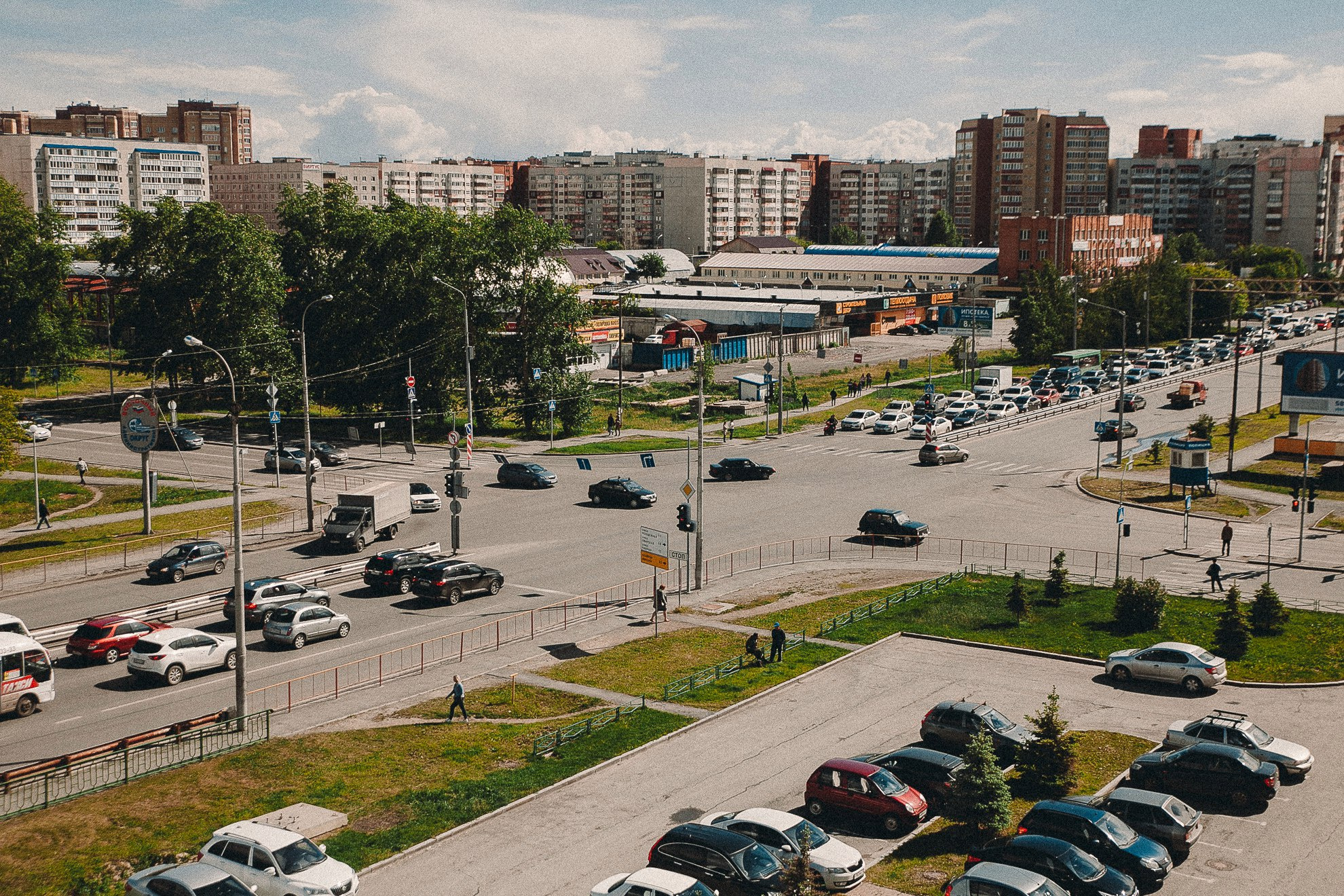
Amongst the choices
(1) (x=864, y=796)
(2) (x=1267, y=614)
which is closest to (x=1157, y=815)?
(1) (x=864, y=796)

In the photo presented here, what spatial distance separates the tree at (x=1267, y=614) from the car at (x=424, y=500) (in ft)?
114

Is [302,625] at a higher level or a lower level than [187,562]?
lower

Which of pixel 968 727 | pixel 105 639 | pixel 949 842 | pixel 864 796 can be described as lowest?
Answer: pixel 949 842

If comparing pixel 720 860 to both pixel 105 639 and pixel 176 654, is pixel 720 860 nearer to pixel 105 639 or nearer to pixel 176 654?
pixel 176 654

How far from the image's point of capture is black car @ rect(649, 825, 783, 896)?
2034cm

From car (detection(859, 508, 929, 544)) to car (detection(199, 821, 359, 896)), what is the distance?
3259 centimetres

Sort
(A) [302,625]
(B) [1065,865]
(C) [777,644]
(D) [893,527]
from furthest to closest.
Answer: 1. (D) [893,527]
2. (A) [302,625]
3. (C) [777,644]
4. (B) [1065,865]

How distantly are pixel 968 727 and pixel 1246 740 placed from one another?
5.94 m

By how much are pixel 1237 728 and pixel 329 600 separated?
94.9 feet

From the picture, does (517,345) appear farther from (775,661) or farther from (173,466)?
(775,661)

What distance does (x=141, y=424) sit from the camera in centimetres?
4838

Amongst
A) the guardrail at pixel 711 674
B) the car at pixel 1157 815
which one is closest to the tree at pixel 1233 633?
the guardrail at pixel 711 674

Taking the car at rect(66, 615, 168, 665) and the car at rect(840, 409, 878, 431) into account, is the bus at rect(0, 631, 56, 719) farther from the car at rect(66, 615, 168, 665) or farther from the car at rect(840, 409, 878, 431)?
the car at rect(840, 409, 878, 431)

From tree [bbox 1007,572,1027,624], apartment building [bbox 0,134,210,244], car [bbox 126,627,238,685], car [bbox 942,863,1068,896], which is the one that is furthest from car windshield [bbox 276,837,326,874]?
apartment building [bbox 0,134,210,244]
